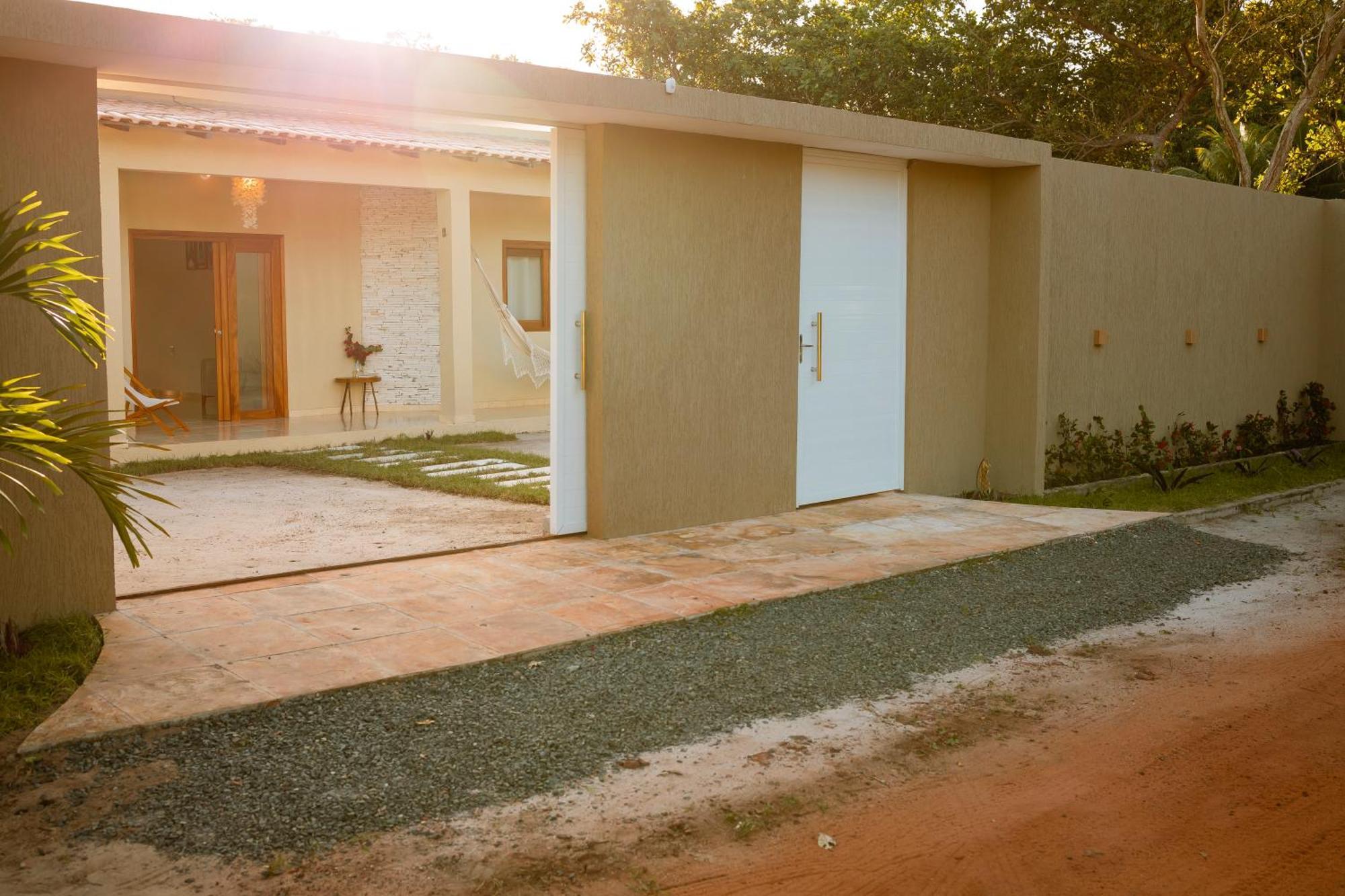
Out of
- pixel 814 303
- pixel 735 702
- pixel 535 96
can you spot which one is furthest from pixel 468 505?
pixel 735 702

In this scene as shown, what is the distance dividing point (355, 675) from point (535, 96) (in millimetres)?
3089

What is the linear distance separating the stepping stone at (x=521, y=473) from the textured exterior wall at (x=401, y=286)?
174 inches

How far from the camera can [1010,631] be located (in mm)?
5555

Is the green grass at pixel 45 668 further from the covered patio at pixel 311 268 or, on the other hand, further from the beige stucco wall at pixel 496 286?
the beige stucco wall at pixel 496 286

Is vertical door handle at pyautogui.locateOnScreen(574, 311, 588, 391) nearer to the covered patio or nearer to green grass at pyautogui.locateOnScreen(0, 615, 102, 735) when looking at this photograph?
green grass at pyautogui.locateOnScreen(0, 615, 102, 735)

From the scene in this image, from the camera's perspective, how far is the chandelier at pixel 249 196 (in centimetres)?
1253

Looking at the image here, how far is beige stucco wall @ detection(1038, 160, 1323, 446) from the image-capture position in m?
9.72

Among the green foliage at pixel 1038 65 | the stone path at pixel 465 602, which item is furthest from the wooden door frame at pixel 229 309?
the green foliage at pixel 1038 65

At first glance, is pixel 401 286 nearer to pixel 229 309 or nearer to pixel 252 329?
pixel 252 329

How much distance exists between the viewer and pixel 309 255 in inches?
525

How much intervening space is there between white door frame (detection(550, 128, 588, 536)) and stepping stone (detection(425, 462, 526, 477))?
277 centimetres

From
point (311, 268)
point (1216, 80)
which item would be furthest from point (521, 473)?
point (1216, 80)

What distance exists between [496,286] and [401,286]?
1.13 meters

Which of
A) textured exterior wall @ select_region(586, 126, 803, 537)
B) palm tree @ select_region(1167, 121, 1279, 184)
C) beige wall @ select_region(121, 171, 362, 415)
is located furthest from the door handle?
palm tree @ select_region(1167, 121, 1279, 184)
